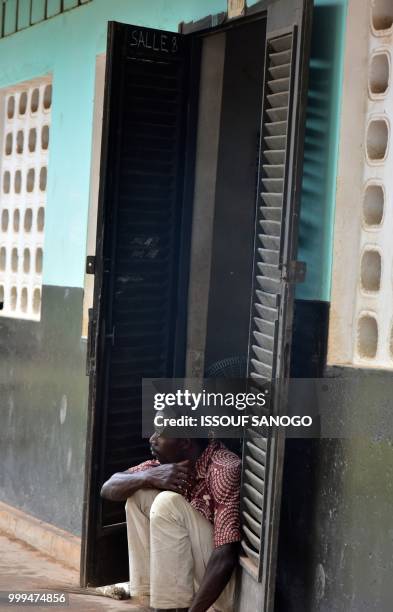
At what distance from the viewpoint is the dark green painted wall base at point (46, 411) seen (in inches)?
218

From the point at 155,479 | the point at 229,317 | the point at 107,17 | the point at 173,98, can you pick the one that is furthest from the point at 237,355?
the point at 107,17

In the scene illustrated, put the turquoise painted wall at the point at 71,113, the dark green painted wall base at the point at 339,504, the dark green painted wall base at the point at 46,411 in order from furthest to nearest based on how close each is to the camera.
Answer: the dark green painted wall base at the point at 46,411, the turquoise painted wall at the point at 71,113, the dark green painted wall base at the point at 339,504

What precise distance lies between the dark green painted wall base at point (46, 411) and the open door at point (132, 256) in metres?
0.81

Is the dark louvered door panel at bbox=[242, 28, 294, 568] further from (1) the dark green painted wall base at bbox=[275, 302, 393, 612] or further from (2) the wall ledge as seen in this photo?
(2) the wall ledge

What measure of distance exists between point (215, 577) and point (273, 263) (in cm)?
129

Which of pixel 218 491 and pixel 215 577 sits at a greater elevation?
pixel 218 491

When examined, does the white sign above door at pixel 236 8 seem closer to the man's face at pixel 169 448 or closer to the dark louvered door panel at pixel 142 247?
the dark louvered door panel at pixel 142 247

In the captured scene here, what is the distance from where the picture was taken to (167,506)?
418 cm

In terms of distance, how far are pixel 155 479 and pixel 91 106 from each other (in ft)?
7.19

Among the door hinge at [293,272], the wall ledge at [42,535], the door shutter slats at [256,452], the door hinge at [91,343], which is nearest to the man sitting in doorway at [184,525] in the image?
the door shutter slats at [256,452]

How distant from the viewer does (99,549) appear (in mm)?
4648

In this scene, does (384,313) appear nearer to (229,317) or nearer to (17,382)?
(229,317)

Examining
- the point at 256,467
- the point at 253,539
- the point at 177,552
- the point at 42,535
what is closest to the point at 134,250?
the point at 256,467

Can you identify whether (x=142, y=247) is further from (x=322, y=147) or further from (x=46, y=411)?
(x=46, y=411)
